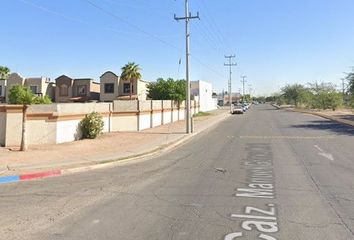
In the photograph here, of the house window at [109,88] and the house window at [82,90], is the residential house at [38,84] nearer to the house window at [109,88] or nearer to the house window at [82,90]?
the house window at [82,90]

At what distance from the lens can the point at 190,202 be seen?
8773 millimetres

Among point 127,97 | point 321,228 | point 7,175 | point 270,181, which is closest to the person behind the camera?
point 321,228

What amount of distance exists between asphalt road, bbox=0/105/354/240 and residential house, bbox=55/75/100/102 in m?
68.4

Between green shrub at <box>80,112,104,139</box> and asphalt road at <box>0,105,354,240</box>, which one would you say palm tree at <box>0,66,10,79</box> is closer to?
green shrub at <box>80,112,104,139</box>

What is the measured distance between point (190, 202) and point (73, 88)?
75.5 meters

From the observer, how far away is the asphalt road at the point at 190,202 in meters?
6.74

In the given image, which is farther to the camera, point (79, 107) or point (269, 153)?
point (79, 107)

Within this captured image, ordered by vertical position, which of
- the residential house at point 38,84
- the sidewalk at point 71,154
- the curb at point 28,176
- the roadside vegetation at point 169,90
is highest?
the residential house at point 38,84

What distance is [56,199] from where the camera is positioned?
359 inches

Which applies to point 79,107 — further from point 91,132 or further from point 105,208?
point 105,208

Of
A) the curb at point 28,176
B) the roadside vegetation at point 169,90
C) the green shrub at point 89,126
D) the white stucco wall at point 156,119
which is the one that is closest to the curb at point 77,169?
the curb at point 28,176

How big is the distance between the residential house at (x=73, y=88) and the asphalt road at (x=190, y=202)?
6838 cm

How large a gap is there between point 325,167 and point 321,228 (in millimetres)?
7284

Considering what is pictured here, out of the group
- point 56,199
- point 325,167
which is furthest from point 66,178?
point 325,167
